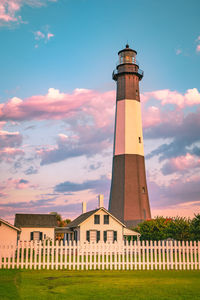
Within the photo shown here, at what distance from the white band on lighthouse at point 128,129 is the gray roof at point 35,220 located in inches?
484

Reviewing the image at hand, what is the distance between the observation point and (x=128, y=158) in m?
45.9

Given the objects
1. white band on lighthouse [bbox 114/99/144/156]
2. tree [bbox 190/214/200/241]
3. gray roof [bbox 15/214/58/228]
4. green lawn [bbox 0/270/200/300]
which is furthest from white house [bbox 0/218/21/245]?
white band on lighthouse [bbox 114/99/144/156]

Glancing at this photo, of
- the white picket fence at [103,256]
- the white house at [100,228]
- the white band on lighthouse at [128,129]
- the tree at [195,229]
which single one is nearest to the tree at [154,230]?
the white house at [100,228]

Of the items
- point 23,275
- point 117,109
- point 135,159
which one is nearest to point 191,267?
point 23,275

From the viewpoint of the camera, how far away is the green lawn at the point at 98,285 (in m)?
11.1

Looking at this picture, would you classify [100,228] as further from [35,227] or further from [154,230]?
[35,227]

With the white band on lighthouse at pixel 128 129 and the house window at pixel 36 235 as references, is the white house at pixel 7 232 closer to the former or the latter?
the house window at pixel 36 235

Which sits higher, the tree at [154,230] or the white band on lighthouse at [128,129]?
the white band on lighthouse at [128,129]

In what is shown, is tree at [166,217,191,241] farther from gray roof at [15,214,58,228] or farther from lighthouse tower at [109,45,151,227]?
gray roof at [15,214,58,228]

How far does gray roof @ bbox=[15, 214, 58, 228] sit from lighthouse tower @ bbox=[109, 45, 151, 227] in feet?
26.5

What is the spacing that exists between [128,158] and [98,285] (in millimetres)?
33334

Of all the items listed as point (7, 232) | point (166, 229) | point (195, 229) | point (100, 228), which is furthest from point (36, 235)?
point (195, 229)

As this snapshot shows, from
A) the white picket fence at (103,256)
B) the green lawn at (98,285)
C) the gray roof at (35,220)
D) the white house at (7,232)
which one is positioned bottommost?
the green lawn at (98,285)

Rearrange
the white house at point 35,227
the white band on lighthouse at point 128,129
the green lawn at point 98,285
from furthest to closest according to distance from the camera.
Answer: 1. the white band on lighthouse at point 128,129
2. the white house at point 35,227
3. the green lawn at point 98,285
